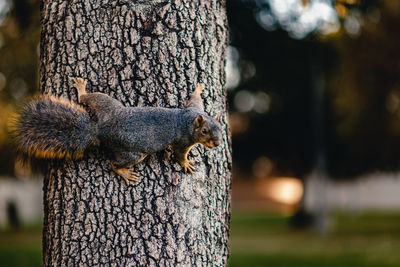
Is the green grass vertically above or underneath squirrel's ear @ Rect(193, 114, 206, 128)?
underneath

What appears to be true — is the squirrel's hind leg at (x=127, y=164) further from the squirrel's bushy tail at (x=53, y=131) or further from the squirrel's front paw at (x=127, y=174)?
the squirrel's bushy tail at (x=53, y=131)

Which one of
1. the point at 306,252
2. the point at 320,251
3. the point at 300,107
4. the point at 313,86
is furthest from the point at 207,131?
the point at 300,107

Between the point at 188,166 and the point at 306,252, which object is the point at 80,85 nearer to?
the point at 188,166

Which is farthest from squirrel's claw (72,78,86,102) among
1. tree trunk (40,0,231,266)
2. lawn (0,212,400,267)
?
lawn (0,212,400,267)

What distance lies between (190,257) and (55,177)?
27.6 inches

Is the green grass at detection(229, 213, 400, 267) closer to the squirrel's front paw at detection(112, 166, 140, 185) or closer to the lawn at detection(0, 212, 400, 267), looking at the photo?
the lawn at detection(0, 212, 400, 267)

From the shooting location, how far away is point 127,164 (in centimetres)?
214

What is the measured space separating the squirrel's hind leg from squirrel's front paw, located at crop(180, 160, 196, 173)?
19 centimetres

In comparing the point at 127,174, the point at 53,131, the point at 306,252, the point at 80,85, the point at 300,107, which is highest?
the point at 300,107

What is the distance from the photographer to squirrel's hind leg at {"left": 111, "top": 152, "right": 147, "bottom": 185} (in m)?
2.13

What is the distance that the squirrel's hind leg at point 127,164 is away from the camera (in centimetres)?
213

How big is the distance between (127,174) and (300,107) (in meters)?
18.4

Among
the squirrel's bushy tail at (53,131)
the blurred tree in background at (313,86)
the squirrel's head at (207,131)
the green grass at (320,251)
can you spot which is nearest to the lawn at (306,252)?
the green grass at (320,251)

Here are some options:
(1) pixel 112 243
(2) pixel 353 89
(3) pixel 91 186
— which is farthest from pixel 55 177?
(2) pixel 353 89
